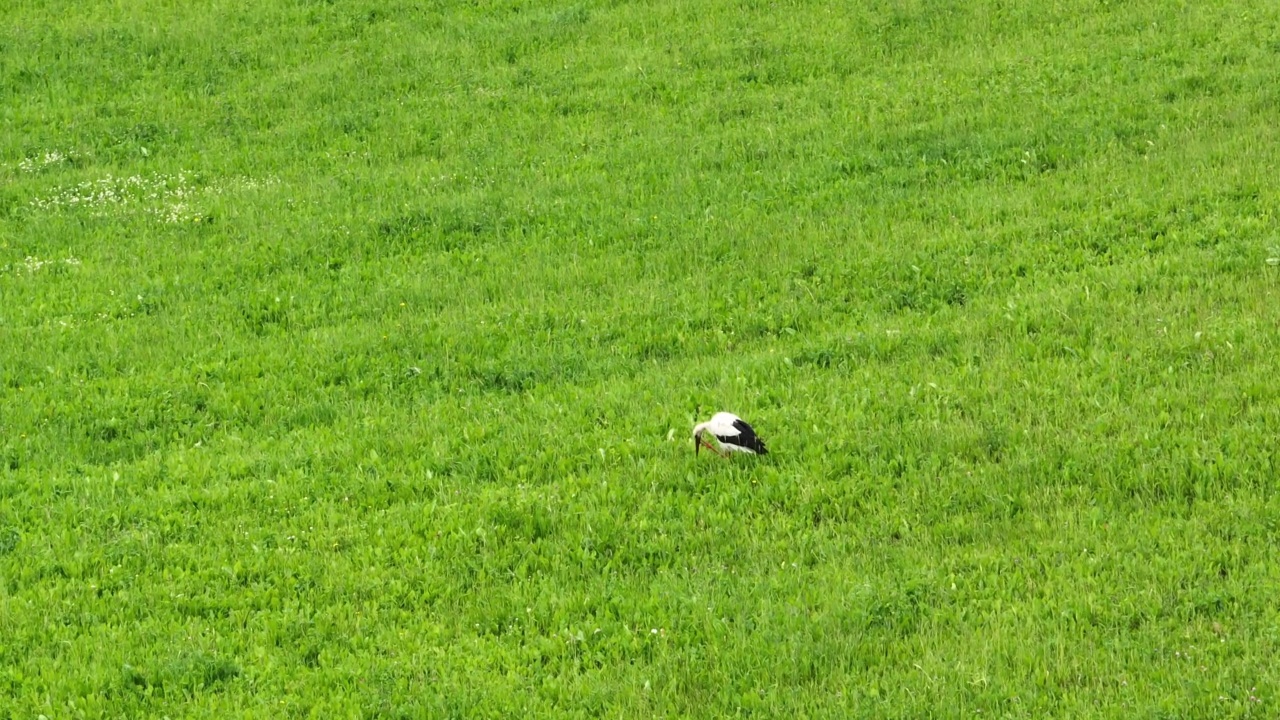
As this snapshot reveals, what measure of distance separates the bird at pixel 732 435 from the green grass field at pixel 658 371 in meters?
0.12

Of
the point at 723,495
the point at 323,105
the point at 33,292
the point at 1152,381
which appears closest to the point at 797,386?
the point at 723,495

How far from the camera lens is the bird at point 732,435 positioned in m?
9.78

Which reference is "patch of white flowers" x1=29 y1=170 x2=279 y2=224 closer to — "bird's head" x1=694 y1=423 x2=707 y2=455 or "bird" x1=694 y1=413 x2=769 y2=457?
"bird's head" x1=694 y1=423 x2=707 y2=455

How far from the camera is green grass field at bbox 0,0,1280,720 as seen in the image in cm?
767

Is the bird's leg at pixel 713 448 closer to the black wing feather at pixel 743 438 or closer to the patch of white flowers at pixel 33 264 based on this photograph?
the black wing feather at pixel 743 438

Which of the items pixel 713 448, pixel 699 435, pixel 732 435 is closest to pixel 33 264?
pixel 699 435

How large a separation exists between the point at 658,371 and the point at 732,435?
2.26 m

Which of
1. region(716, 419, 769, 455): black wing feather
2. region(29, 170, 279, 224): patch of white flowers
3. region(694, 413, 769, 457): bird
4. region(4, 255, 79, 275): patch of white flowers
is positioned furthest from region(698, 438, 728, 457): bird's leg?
region(29, 170, 279, 224): patch of white flowers

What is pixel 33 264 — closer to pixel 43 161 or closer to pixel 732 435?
pixel 43 161

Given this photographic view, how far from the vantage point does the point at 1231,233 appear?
12.8 metres

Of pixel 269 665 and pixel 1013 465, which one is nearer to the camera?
pixel 269 665

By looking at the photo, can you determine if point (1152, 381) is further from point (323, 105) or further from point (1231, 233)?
point (323, 105)

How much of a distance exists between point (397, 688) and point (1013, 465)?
178 inches

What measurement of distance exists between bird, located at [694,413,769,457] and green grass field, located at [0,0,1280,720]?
0.12m
